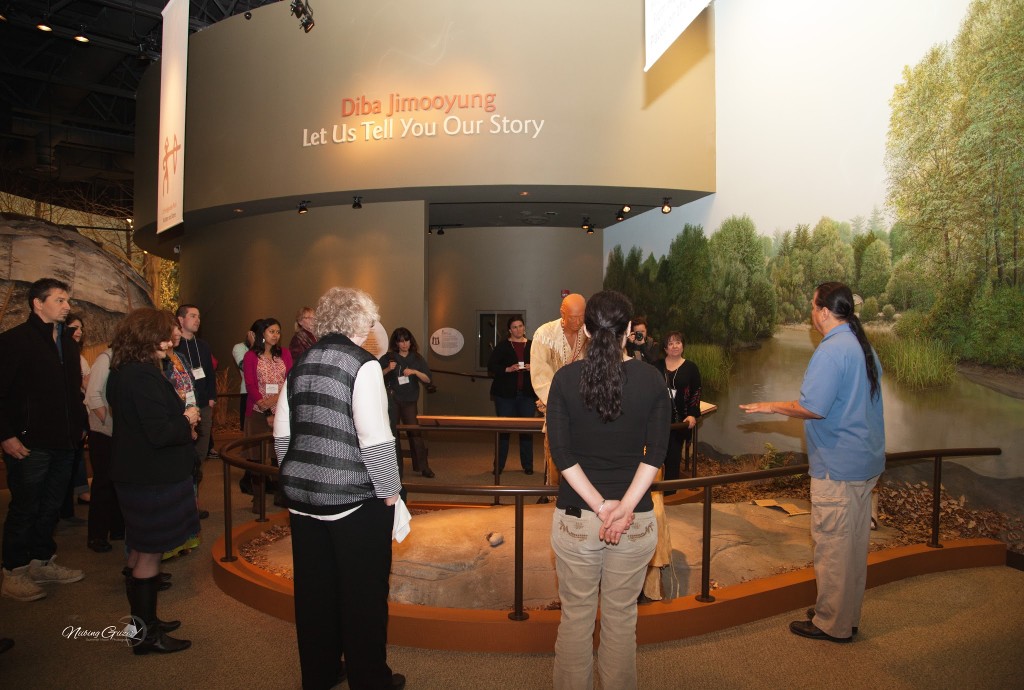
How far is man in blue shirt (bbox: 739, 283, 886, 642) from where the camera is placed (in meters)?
3.56

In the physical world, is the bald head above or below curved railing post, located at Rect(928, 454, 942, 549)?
above

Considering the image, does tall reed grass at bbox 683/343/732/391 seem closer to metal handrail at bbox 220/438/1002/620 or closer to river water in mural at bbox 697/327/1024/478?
river water in mural at bbox 697/327/1024/478

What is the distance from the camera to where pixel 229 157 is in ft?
34.2

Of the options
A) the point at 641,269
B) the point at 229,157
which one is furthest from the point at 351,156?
the point at 641,269

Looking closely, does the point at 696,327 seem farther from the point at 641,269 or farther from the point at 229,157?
the point at 229,157

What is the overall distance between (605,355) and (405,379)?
5558 mm

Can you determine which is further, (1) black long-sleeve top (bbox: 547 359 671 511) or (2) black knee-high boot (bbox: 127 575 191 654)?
(2) black knee-high boot (bbox: 127 575 191 654)


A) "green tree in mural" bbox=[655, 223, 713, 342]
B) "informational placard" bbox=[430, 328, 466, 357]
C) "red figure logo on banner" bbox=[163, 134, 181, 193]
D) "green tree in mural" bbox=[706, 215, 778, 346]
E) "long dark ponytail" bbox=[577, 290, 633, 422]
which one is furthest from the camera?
"informational placard" bbox=[430, 328, 466, 357]

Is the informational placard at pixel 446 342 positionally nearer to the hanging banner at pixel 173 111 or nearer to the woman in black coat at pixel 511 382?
the woman in black coat at pixel 511 382

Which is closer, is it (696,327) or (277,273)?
(696,327)

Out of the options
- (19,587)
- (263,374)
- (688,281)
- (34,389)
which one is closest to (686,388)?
(688,281)

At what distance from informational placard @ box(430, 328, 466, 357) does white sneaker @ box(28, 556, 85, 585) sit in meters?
9.15

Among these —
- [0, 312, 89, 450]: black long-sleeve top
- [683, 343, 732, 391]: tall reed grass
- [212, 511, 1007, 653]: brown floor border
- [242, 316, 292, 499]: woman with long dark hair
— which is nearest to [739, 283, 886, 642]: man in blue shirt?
[212, 511, 1007, 653]: brown floor border

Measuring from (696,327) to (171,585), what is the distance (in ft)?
23.6
